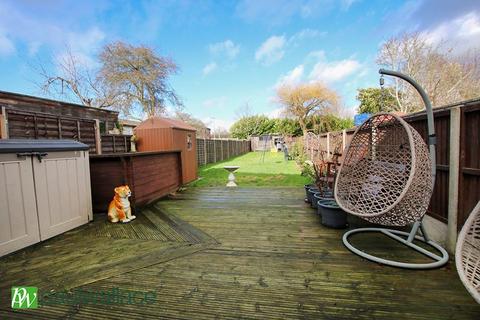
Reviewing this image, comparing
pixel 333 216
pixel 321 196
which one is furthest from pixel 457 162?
pixel 321 196

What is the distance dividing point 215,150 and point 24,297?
12.1 m

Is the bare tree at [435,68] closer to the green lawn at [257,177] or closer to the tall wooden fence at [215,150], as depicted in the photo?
the green lawn at [257,177]

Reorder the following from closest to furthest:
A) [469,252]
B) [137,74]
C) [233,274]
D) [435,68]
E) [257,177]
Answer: [469,252]
[233,274]
[257,177]
[435,68]
[137,74]

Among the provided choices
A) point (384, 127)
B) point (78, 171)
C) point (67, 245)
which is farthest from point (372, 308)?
point (78, 171)

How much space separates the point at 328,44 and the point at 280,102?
959cm

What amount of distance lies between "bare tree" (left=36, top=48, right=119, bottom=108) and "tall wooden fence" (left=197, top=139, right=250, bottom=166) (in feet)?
23.6

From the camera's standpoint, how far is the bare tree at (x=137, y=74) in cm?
1490

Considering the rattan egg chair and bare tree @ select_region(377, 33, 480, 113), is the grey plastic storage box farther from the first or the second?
bare tree @ select_region(377, 33, 480, 113)

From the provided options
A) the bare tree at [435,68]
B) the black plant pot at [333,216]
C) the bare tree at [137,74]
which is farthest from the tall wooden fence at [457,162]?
the bare tree at [137,74]

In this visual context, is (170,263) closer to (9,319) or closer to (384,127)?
(9,319)

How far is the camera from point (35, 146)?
2680mm

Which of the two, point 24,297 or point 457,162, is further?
point 457,162

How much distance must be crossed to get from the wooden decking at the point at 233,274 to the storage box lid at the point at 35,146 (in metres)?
1.06

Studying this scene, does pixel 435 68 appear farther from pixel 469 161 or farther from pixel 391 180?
pixel 469 161
